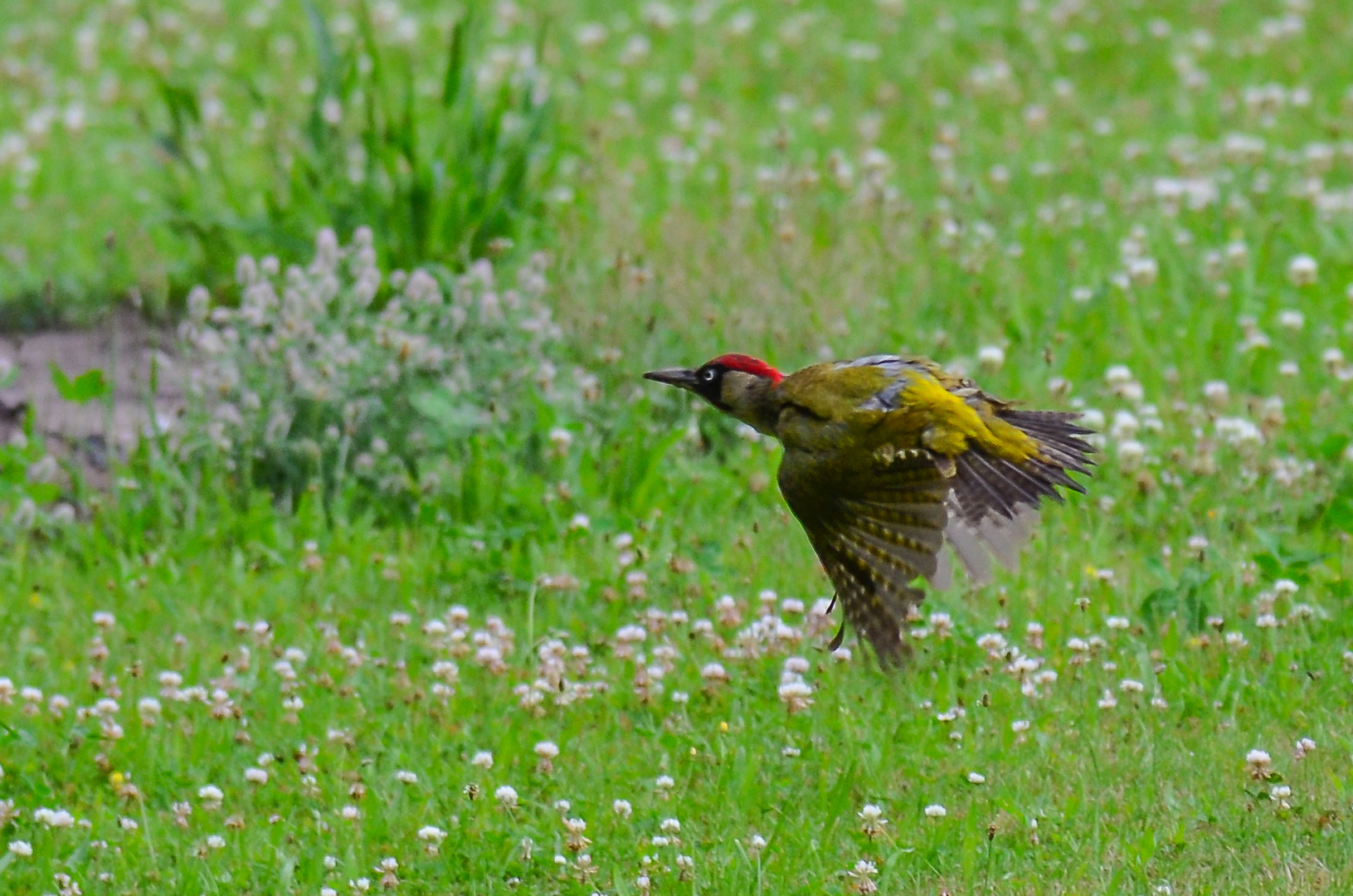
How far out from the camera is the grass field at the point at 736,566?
4.66m

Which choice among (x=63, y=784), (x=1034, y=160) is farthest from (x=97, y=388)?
→ (x=1034, y=160)

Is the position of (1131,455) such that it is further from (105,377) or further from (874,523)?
(105,377)

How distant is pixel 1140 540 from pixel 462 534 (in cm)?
222

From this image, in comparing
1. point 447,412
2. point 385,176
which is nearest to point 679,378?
point 447,412

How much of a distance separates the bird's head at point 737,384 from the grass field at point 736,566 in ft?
2.32

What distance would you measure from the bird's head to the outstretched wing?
256 mm

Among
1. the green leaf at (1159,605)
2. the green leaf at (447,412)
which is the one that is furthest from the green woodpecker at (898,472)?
the green leaf at (447,412)

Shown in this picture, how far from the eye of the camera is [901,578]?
4641mm

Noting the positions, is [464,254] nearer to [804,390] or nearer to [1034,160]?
[804,390]

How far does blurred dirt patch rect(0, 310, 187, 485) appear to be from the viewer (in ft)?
22.9

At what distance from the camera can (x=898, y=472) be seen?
4754 millimetres

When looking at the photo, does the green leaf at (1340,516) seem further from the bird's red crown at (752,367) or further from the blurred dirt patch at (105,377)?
the blurred dirt patch at (105,377)

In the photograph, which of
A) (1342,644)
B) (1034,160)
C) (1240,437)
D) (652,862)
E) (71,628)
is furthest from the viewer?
(1034,160)

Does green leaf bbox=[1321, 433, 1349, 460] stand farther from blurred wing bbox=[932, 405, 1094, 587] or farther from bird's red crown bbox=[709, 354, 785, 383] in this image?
bird's red crown bbox=[709, 354, 785, 383]
